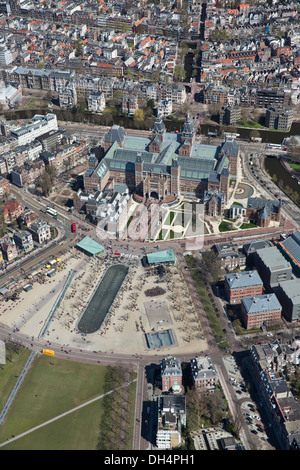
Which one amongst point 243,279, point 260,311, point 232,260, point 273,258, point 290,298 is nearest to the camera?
point 260,311

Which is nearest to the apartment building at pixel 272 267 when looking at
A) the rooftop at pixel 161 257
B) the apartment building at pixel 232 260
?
the apartment building at pixel 232 260

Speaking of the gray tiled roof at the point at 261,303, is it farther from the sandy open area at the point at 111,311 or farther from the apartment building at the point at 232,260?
the apartment building at the point at 232,260

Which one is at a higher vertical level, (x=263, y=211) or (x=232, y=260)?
(x=263, y=211)

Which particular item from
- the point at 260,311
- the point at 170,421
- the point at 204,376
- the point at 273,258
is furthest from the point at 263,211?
the point at 170,421

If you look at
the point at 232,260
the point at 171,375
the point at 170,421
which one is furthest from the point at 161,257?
the point at 170,421

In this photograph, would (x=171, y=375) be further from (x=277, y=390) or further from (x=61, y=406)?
(x=61, y=406)

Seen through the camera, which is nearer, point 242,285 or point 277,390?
point 277,390

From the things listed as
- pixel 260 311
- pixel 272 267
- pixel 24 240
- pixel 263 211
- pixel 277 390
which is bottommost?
pixel 277 390

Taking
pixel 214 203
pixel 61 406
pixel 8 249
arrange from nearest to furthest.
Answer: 1. pixel 61 406
2. pixel 8 249
3. pixel 214 203
